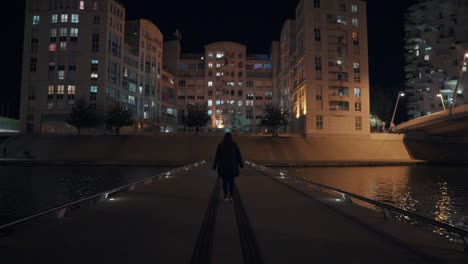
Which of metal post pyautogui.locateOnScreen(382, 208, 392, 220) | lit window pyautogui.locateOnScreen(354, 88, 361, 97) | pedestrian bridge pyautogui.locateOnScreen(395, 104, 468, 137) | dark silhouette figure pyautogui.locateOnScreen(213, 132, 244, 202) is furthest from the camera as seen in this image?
lit window pyautogui.locateOnScreen(354, 88, 361, 97)

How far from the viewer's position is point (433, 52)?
325 ft

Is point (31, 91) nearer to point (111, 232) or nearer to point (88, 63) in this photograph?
point (88, 63)

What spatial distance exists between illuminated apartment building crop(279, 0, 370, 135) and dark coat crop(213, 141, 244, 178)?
6260cm

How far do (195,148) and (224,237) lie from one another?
1955 inches

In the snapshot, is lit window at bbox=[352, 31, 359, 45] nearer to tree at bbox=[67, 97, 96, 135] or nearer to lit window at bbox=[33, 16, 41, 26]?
tree at bbox=[67, 97, 96, 135]

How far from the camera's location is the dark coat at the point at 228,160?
36.3 ft

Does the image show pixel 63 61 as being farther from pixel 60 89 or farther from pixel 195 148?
pixel 195 148

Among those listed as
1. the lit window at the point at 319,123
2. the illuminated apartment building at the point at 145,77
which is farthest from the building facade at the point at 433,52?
the illuminated apartment building at the point at 145,77

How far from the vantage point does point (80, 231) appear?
7.26 meters

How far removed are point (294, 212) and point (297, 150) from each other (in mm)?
48102

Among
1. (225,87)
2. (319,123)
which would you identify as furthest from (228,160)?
(225,87)

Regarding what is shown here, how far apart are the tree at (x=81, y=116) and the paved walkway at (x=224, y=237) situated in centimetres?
6131

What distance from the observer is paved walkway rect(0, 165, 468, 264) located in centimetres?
555

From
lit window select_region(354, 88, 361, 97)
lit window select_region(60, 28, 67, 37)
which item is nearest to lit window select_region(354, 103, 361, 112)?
lit window select_region(354, 88, 361, 97)
